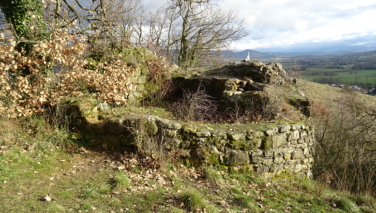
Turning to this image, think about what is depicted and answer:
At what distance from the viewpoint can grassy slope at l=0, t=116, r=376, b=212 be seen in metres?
3.86

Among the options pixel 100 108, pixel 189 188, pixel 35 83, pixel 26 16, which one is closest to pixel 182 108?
pixel 100 108

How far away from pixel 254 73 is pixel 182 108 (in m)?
4.60

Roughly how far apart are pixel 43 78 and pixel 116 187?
13.6 ft

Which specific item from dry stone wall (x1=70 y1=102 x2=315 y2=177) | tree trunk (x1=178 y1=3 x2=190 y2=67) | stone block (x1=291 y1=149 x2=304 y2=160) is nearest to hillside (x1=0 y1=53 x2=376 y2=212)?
dry stone wall (x1=70 y1=102 x2=315 y2=177)

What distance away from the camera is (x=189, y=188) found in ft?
16.1

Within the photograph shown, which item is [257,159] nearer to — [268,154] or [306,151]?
[268,154]

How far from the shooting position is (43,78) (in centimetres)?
623

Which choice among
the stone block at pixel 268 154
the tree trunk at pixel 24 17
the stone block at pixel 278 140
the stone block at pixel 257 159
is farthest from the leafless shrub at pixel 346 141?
the tree trunk at pixel 24 17

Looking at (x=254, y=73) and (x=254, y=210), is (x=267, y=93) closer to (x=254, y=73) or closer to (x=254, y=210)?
(x=254, y=73)

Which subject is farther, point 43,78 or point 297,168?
point 297,168

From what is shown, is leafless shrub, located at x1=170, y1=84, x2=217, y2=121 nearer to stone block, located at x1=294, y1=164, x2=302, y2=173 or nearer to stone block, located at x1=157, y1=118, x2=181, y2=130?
stone block, located at x1=157, y1=118, x2=181, y2=130

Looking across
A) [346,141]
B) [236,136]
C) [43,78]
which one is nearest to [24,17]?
[43,78]

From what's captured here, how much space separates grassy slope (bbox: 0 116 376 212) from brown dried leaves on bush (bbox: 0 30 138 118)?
2.24 feet

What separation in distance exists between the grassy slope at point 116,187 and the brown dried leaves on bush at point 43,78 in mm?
684
